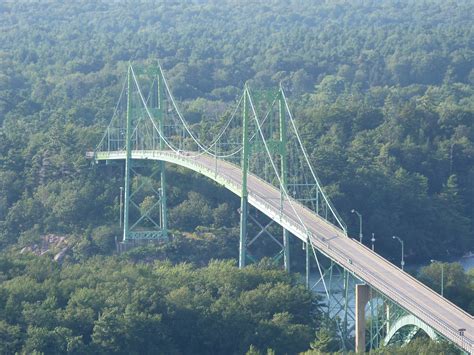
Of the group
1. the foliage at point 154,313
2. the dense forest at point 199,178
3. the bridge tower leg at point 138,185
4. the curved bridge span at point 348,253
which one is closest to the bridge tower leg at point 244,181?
the curved bridge span at point 348,253

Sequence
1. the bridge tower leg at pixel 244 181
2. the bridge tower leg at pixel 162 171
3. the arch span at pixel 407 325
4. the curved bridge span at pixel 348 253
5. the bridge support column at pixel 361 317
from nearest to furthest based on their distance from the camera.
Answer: the arch span at pixel 407 325 → the curved bridge span at pixel 348 253 → the bridge support column at pixel 361 317 → the bridge tower leg at pixel 244 181 → the bridge tower leg at pixel 162 171

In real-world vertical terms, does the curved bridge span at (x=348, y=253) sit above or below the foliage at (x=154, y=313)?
above

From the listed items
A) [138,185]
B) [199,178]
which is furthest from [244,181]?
[138,185]

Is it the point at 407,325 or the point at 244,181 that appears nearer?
the point at 407,325

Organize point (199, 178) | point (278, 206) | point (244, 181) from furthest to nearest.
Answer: point (199, 178), point (244, 181), point (278, 206)

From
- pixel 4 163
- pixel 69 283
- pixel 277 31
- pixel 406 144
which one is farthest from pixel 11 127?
pixel 277 31

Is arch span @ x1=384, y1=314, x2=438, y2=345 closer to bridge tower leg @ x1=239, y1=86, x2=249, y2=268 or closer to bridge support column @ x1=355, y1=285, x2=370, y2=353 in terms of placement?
bridge support column @ x1=355, y1=285, x2=370, y2=353

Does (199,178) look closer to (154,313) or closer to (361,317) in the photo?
(154,313)

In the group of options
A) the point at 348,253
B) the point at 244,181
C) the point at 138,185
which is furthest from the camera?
the point at 138,185

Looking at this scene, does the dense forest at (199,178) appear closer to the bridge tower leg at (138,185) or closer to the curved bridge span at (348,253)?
the bridge tower leg at (138,185)
